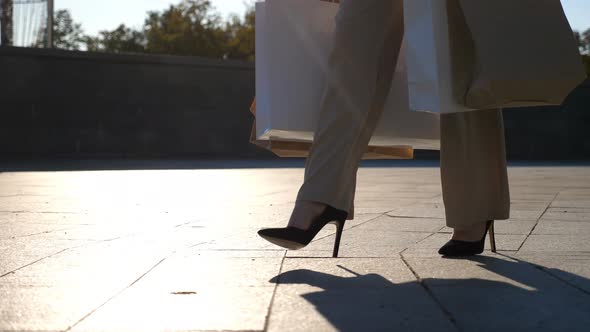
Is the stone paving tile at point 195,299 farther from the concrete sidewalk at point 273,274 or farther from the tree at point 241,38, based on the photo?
the tree at point 241,38

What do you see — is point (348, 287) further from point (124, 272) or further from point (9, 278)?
point (9, 278)

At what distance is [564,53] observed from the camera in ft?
9.93

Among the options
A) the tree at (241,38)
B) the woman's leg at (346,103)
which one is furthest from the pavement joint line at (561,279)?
the tree at (241,38)

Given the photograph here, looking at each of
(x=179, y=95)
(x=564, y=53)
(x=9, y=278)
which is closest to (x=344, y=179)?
(x=564, y=53)

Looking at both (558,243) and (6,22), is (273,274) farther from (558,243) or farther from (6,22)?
(6,22)

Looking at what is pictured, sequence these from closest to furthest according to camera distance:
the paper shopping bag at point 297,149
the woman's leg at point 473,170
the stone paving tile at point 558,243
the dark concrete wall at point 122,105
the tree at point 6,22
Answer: the woman's leg at point 473,170
the paper shopping bag at point 297,149
the stone paving tile at point 558,243
the dark concrete wall at point 122,105
the tree at point 6,22

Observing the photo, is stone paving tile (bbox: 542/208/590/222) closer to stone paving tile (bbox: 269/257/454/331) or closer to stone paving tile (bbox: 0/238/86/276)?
stone paving tile (bbox: 269/257/454/331)

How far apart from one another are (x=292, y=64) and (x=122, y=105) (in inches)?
638

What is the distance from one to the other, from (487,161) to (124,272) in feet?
4.61

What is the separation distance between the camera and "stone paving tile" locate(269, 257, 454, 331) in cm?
232

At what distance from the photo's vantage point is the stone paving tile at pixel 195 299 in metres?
2.31

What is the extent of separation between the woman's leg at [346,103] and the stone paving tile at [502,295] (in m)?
0.41

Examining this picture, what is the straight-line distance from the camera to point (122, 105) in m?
19.3

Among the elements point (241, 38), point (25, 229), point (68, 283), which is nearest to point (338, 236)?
point (68, 283)
